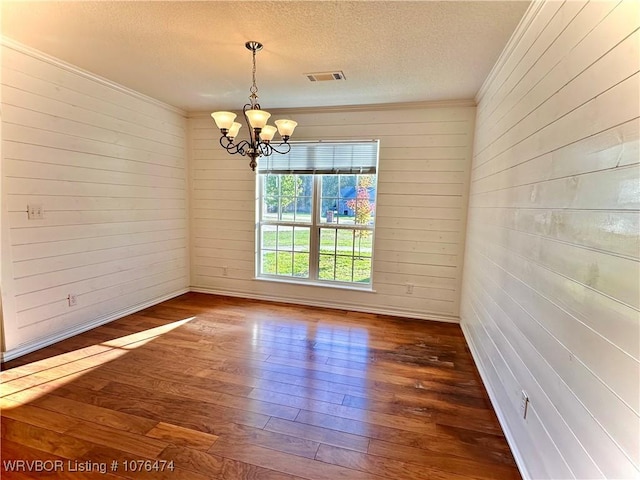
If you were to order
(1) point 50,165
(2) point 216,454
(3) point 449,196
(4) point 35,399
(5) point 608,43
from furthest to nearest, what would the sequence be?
(3) point 449,196 < (1) point 50,165 < (4) point 35,399 < (2) point 216,454 < (5) point 608,43

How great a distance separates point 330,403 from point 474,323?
1.54 m

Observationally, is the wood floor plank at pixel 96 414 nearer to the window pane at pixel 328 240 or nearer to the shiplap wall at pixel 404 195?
the shiplap wall at pixel 404 195

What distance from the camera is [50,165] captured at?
275cm

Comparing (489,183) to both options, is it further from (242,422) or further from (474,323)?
(242,422)

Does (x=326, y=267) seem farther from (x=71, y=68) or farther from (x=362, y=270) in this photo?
(x=71, y=68)

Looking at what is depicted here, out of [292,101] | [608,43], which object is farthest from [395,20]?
[292,101]

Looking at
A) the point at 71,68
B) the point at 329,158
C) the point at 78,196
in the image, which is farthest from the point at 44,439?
the point at 329,158

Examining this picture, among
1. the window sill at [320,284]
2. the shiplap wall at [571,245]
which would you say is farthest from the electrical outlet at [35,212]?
the shiplap wall at [571,245]

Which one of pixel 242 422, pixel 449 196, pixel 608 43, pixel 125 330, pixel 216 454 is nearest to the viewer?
pixel 608 43

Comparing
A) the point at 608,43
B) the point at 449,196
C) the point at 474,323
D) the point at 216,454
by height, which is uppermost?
the point at 608,43

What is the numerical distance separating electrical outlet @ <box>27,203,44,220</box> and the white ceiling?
1.22 metres

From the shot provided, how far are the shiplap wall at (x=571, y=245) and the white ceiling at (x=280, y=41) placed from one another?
402 mm

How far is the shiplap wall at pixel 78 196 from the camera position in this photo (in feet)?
8.34

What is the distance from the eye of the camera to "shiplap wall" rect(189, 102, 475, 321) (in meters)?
3.57
